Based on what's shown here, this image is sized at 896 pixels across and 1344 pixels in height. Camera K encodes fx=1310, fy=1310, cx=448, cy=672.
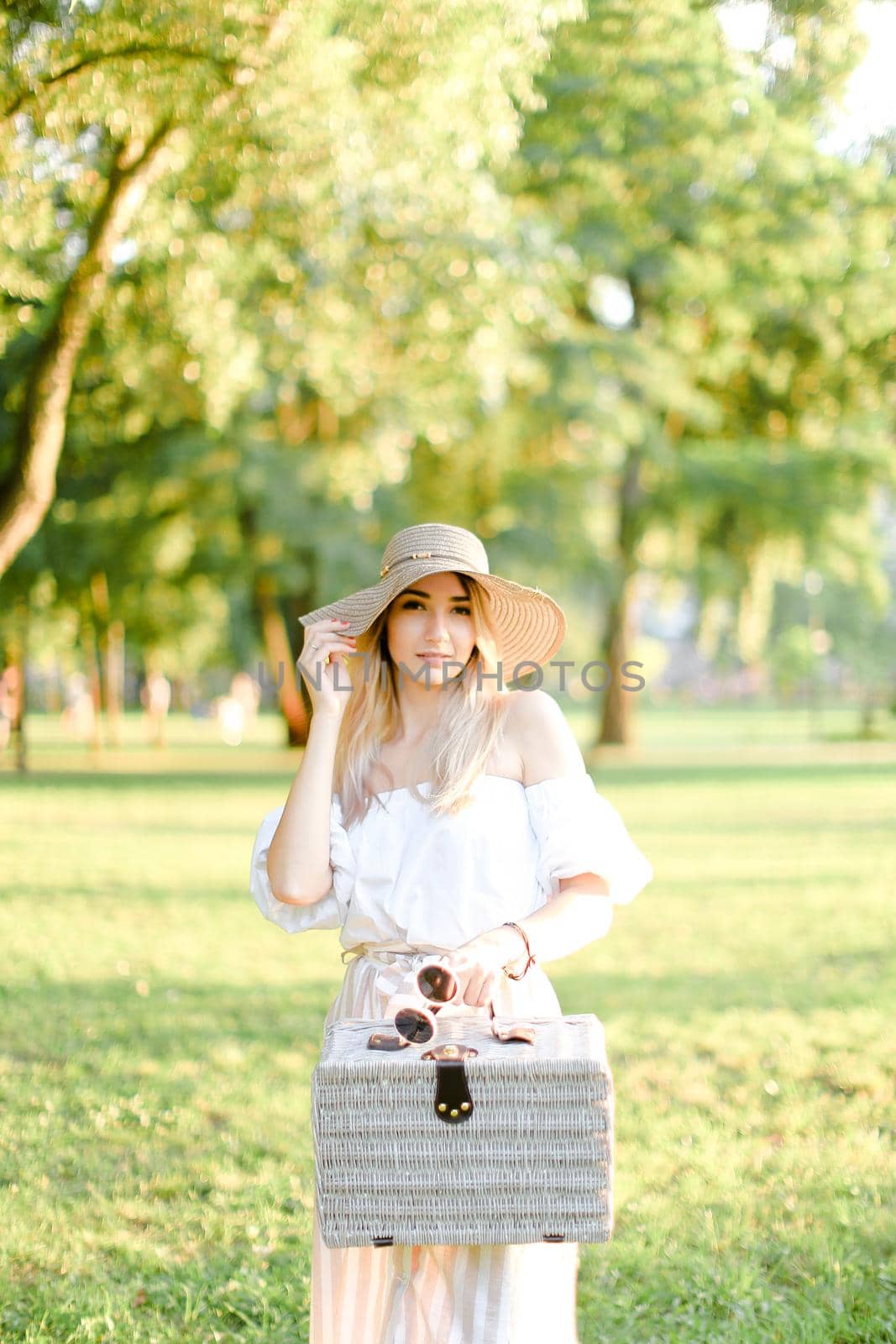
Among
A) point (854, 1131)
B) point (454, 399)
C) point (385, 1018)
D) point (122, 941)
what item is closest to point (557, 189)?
point (454, 399)

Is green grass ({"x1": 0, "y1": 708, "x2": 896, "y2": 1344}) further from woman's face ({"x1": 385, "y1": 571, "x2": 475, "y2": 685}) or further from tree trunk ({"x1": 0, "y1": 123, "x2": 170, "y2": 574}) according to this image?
tree trunk ({"x1": 0, "y1": 123, "x2": 170, "y2": 574})

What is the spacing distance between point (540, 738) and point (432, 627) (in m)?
0.33

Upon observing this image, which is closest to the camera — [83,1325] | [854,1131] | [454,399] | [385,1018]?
[385,1018]

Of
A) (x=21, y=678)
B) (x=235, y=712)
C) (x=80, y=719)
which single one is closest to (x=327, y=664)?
(x=21, y=678)

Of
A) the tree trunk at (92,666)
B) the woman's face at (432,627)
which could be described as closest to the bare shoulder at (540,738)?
the woman's face at (432,627)

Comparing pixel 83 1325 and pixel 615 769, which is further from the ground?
pixel 615 769

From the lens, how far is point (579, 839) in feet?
8.25

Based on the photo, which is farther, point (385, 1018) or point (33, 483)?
point (33, 483)

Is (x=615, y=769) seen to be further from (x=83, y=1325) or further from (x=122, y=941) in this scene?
(x=83, y=1325)

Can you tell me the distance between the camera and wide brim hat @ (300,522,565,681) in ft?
8.81

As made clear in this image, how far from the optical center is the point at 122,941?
9023mm

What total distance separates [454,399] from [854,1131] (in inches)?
499

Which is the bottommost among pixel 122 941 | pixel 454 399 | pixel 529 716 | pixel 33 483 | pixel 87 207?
pixel 122 941

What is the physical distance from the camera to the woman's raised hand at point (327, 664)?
2.66 m
